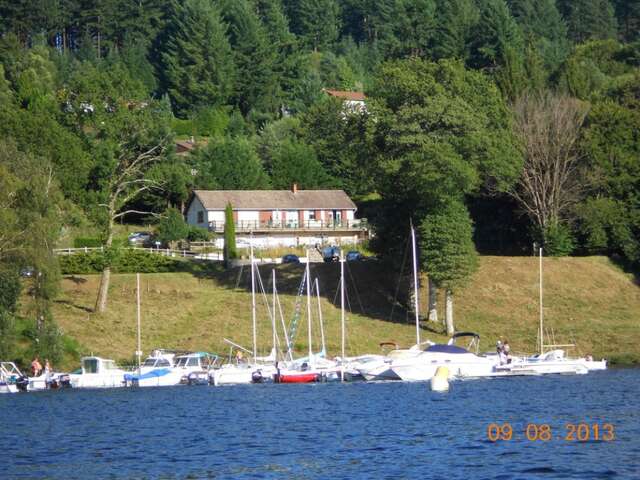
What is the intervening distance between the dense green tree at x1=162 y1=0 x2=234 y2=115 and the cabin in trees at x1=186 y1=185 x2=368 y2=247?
43.3 metres

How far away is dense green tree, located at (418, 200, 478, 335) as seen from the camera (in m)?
86.1

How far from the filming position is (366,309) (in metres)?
90.5

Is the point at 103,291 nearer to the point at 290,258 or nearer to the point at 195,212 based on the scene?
the point at 290,258

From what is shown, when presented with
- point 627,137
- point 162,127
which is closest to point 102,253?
point 162,127

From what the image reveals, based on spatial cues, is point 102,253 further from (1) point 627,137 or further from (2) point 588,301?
(1) point 627,137

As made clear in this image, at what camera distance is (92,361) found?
244ft

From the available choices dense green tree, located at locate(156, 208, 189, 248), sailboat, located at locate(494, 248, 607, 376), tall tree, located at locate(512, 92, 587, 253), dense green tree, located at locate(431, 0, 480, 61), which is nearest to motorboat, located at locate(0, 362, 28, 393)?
sailboat, located at locate(494, 248, 607, 376)

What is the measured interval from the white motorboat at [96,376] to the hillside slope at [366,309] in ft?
19.0

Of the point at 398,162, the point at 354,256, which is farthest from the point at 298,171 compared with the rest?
the point at 398,162

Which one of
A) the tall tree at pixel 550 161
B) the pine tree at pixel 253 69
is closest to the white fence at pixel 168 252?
the tall tree at pixel 550 161

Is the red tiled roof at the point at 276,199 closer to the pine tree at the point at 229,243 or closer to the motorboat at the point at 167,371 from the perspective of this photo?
the pine tree at the point at 229,243

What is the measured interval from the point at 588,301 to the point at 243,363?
2857cm

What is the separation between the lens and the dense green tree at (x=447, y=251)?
86125 millimetres
